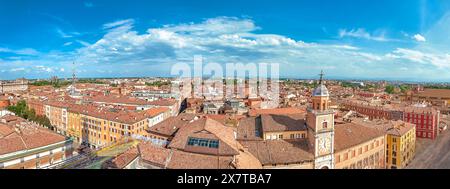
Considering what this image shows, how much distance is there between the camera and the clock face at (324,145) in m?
12.7

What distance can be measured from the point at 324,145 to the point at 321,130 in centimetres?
72

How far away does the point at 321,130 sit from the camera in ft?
41.7

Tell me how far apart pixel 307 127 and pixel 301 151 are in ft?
5.20

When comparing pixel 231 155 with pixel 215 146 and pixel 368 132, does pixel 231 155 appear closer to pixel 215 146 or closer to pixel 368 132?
pixel 215 146

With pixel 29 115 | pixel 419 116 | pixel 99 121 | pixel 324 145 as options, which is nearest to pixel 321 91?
pixel 324 145

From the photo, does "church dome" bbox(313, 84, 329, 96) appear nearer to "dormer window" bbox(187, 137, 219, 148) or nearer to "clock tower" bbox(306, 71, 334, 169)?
"clock tower" bbox(306, 71, 334, 169)

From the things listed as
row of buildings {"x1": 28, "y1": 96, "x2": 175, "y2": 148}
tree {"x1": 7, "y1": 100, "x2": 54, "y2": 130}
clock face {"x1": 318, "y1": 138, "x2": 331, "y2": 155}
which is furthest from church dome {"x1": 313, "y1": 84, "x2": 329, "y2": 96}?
tree {"x1": 7, "y1": 100, "x2": 54, "y2": 130}

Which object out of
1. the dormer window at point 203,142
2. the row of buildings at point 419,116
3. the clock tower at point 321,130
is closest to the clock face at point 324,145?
the clock tower at point 321,130

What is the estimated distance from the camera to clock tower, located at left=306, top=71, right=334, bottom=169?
12.6 metres

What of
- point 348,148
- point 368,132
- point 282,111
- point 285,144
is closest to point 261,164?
point 285,144

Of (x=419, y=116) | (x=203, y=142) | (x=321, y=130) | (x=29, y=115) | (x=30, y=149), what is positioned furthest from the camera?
(x=29, y=115)

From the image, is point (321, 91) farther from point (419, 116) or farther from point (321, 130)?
point (419, 116)

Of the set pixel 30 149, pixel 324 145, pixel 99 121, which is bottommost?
pixel 99 121
